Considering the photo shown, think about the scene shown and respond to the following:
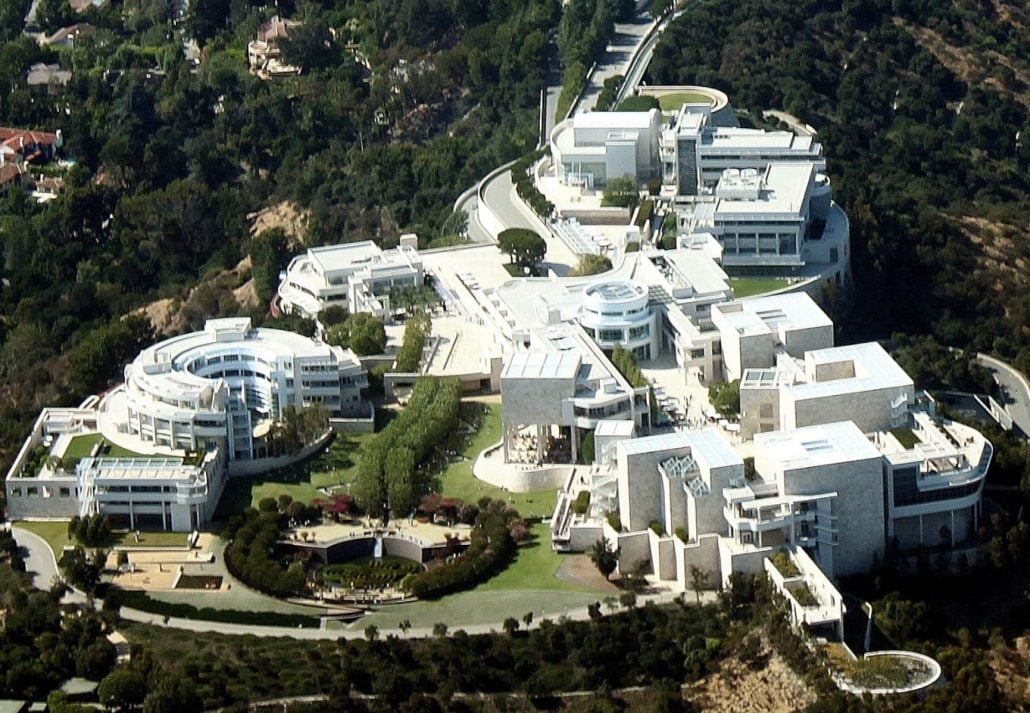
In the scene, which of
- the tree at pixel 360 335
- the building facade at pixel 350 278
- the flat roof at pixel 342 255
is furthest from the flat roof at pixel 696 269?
the flat roof at pixel 342 255

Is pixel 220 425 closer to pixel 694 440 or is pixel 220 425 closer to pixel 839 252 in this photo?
pixel 694 440

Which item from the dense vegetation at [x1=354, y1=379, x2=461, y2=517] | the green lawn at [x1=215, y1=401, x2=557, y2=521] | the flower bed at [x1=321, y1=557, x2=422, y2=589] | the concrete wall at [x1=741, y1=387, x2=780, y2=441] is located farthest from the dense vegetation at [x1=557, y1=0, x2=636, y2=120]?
the flower bed at [x1=321, y1=557, x2=422, y2=589]

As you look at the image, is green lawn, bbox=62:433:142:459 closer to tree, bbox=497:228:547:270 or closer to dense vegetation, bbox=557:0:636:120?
tree, bbox=497:228:547:270

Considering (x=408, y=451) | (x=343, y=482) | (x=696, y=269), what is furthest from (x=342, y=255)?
(x=408, y=451)

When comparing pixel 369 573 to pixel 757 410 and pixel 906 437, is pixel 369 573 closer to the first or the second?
pixel 757 410

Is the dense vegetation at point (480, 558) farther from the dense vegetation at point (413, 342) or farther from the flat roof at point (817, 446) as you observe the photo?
the dense vegetation at point (413, 342)

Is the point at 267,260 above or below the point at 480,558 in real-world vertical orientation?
above
